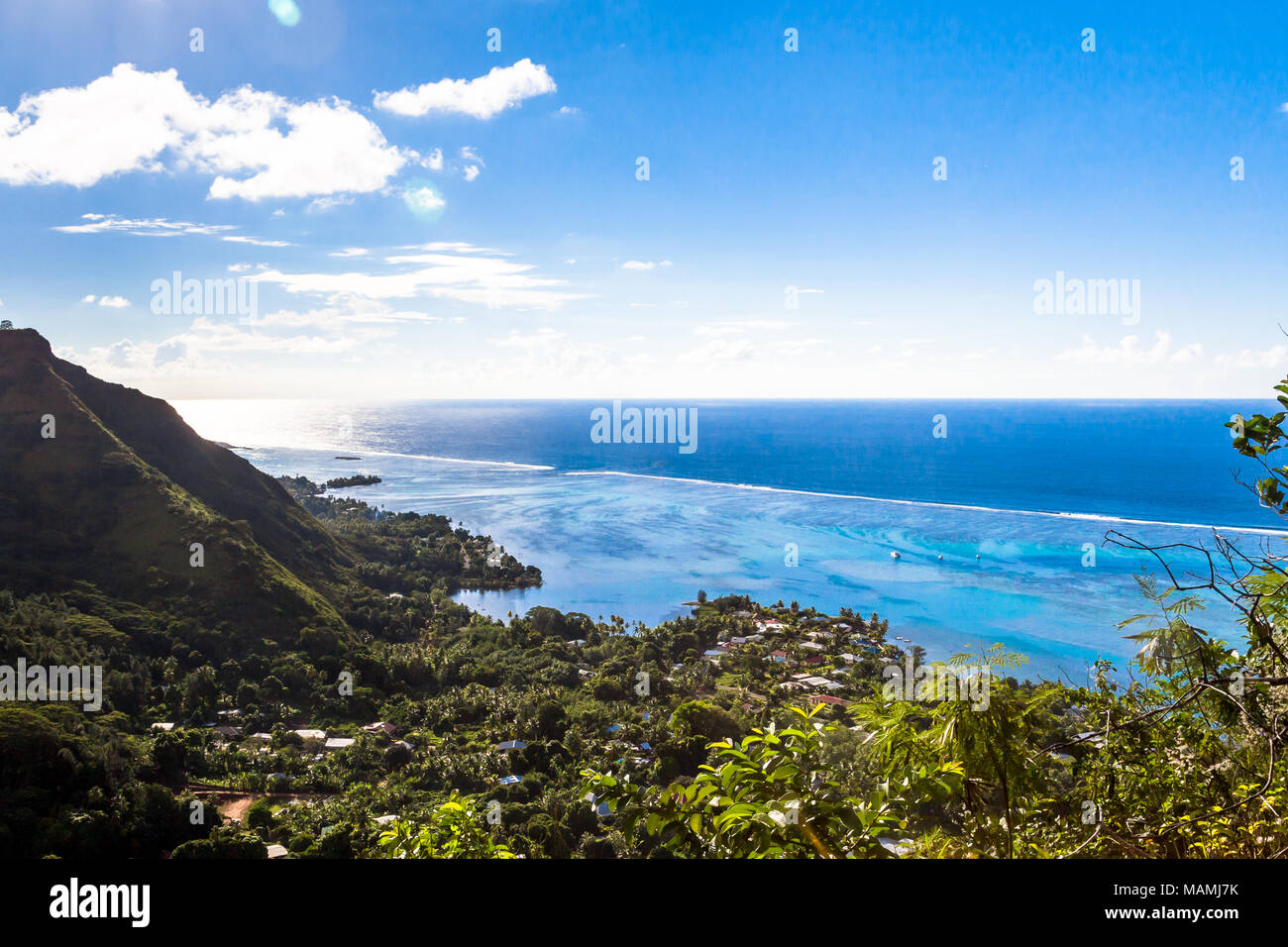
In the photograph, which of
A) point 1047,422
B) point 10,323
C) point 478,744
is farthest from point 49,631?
point 1047,422

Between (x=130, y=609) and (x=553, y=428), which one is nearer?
(x=130, y=609)

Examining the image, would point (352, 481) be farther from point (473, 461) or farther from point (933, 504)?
point (933, 504)

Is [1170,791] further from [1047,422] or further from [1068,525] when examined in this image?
[1047,422]

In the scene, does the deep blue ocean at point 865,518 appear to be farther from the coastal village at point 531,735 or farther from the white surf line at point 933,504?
the coastal village at point 531,735

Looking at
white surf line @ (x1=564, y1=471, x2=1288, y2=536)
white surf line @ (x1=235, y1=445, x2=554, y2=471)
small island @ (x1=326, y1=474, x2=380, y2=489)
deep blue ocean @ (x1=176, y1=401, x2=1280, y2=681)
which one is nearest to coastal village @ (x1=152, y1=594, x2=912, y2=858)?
deep blue ocean @ (x1=176, y1=401, x2=1280, y2=681)

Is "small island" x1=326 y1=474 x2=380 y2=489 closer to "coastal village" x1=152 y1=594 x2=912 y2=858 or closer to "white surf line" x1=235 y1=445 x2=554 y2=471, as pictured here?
"white surf line" x1=235 y1=445 x2=554 y2=471
